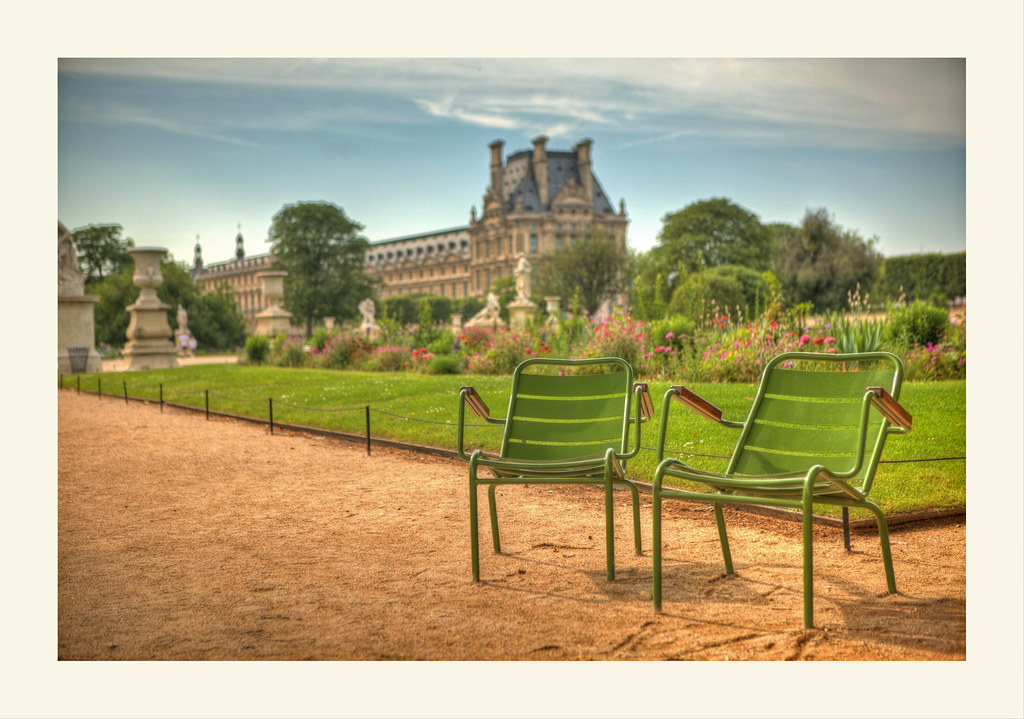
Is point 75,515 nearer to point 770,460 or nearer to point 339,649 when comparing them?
point 339,649

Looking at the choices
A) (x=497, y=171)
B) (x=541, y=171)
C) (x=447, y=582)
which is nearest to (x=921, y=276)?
(x=447, y=582)

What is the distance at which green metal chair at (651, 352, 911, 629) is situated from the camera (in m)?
2.96

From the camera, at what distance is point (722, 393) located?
7.98m

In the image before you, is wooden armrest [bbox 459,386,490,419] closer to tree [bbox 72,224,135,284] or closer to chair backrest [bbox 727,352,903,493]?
chair backrest [bbox 727,352,903,493]

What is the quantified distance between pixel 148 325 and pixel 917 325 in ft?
47.4

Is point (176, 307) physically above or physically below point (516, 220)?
below

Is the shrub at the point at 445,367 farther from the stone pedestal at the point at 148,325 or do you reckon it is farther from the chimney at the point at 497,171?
the chimney at the point at 497,171

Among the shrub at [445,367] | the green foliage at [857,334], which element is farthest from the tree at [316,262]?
the green foliage at [857,334]

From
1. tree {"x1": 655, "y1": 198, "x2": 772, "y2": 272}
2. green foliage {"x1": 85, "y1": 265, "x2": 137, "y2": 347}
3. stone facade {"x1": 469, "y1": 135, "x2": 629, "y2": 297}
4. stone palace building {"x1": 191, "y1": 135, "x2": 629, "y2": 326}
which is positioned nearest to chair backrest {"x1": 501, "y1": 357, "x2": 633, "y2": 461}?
green foliage {"x1": 85, "y1": 265, "x2": 137, "y2": 347}

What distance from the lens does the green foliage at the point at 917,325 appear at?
10188 mm

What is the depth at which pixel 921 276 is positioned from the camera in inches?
1080

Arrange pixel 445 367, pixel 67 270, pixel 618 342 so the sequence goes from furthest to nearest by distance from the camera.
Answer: pixel 67 270 < pixel 445 367 < pixel 618 342

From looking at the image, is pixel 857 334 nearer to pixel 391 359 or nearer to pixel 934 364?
pixel 934 364

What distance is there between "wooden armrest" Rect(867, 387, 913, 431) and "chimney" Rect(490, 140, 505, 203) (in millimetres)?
61375
